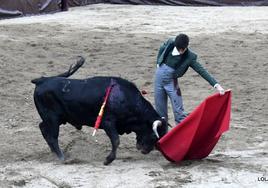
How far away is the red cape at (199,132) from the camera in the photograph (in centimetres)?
729

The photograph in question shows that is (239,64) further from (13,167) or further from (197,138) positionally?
(13,167)

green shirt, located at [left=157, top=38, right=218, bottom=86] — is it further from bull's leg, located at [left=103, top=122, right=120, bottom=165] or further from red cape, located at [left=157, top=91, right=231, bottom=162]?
bull's leg, located at [left=103, top=122, right=120, bottom=165]

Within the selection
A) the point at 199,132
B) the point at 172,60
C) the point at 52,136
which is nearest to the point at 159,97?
the point at 172,60

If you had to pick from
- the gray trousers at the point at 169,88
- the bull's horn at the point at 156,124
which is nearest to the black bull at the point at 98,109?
the bull's horn at the point at 156,124

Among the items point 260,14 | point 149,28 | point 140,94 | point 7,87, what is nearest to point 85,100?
point 140,94

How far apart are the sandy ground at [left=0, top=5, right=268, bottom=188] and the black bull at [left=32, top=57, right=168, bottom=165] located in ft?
0.98

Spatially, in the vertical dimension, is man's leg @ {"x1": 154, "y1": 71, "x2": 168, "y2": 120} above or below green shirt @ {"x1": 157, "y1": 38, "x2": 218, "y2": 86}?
below

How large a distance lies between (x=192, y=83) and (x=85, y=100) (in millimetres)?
4885

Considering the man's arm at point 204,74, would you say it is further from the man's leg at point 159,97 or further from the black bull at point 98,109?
the black bull at point 98,109

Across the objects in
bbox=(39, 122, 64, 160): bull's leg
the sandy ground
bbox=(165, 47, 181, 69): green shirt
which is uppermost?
bbox=(165, 47, 181, 69): green shirt

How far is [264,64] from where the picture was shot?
13.4 meters

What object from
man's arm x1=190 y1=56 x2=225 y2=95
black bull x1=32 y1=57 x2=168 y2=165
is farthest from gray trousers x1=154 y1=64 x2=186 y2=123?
black bull x1=32 y1=57 x2=168 y2=165

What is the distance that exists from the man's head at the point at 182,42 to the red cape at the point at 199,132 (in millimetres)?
612

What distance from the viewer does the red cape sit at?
729 cm
